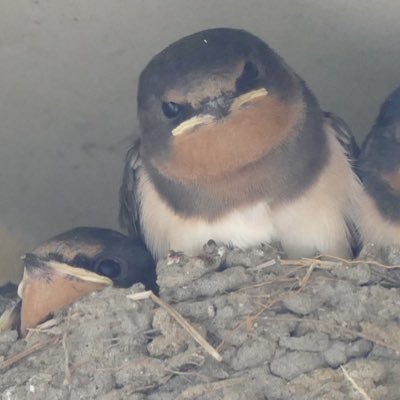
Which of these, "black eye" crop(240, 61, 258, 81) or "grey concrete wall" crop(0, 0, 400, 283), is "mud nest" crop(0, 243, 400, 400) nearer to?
"black eye" crop(240, 61, 258, 81)

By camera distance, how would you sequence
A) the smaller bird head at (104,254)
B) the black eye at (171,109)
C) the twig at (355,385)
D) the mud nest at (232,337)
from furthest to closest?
the smaller bird head at (104,254) → the black eye at (171,109) → the mud nest at (232,337) → the twig at (355,385)

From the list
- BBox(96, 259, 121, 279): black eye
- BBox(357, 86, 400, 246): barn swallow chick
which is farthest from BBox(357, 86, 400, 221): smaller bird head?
BBox(96, 259, 121, 279): black eye

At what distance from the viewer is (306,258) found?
10.8 ft

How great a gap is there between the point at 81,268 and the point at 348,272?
918mm

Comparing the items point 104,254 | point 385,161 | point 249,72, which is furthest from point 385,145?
point 104,254

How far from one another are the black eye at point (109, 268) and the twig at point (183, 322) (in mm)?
516

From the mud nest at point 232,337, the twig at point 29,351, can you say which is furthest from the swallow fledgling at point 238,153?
the twig at point 29,351

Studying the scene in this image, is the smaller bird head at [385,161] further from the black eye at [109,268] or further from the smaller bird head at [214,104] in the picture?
the black eye at [109,268]

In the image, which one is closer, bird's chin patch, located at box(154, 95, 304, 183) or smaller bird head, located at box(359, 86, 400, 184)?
bird's chin patch, located at box(154, 95, 304, 183)

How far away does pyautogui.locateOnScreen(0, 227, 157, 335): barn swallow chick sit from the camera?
3455mm

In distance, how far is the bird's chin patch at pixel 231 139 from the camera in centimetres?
326

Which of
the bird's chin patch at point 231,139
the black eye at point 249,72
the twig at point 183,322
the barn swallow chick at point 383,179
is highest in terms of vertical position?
the black eye at point 249,72

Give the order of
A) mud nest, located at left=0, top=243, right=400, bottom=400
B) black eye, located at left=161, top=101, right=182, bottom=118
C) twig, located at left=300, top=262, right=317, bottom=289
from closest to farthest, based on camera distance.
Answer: mud nest, located at left=0, top=243, right=400, bottom=400, twig, located at left=300, top=262, right=317, bottom=289, black eye, located at left=161, top=101, right=182, bottom=118

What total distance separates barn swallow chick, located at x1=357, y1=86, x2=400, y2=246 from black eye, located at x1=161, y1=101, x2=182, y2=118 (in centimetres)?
66
